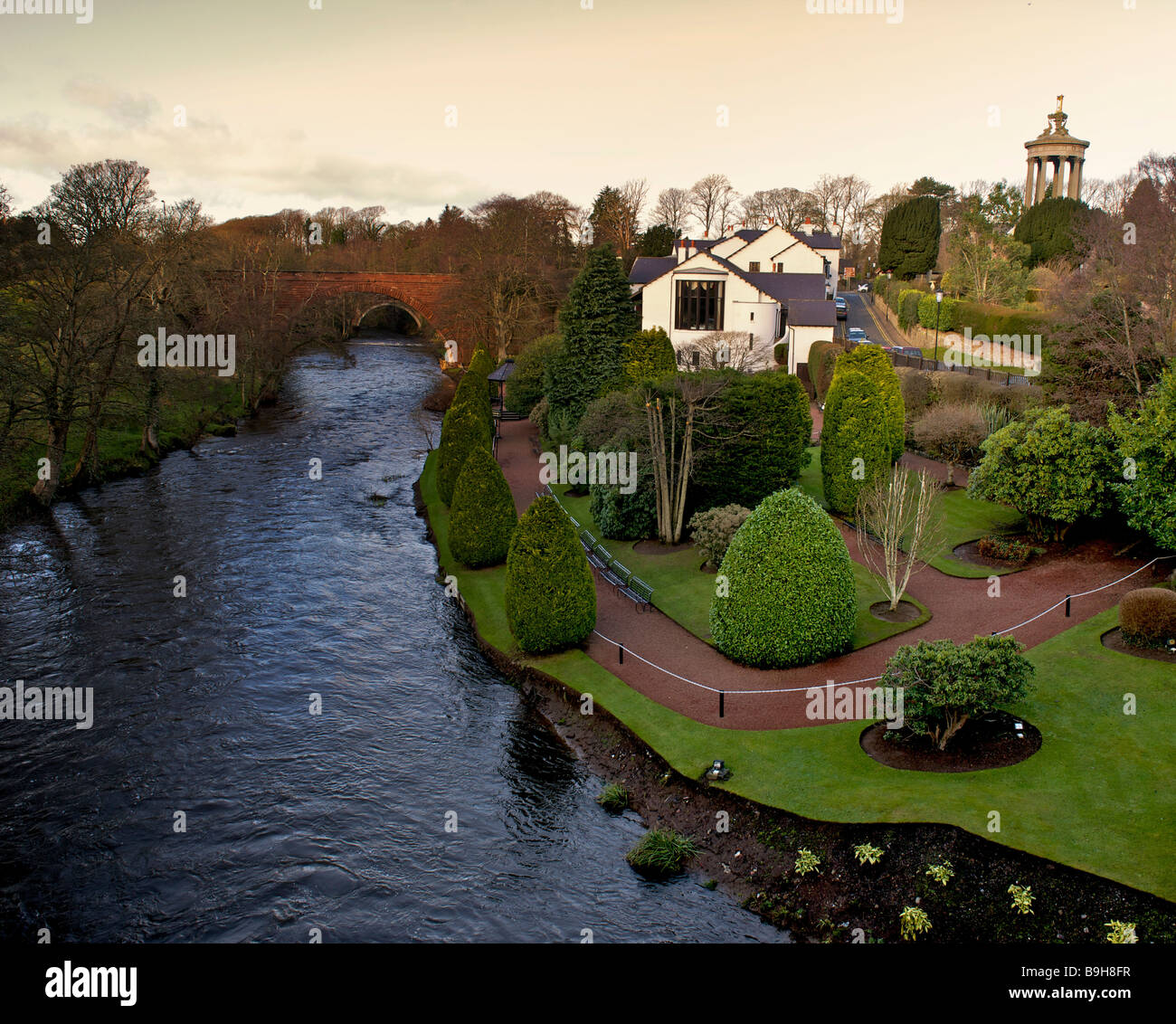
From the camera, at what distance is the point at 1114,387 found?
29.5 m

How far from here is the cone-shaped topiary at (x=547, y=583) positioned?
79.5 ft

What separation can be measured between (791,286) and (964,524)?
120ft

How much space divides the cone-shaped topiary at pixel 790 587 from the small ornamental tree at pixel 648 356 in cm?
1923

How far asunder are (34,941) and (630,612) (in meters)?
17.4

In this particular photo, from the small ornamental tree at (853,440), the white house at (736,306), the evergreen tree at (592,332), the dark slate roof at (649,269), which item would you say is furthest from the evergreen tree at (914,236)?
the small ornamental tree at (853,440)

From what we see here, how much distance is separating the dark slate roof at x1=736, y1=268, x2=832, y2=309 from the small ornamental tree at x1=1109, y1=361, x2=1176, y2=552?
37.4 m

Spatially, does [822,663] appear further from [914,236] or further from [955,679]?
[914,236]

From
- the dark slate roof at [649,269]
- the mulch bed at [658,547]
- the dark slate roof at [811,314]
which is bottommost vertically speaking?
the mulch bed at [658,547]

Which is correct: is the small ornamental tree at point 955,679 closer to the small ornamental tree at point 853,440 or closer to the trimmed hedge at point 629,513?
the small ornamental tree at point 853,440

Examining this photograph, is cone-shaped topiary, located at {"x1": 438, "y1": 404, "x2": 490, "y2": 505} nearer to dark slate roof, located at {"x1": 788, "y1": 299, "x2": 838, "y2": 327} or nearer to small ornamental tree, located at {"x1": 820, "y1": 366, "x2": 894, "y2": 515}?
small ornamental tree, located at {"x1": 820, "y1": 366, "x2": 894, "y2": 515}

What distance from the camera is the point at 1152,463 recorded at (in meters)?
25.7

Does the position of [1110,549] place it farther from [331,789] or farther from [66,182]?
[66,182]

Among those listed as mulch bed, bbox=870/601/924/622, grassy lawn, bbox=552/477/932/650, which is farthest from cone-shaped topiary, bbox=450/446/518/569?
mulch bed, bbox=870/601/924/622
